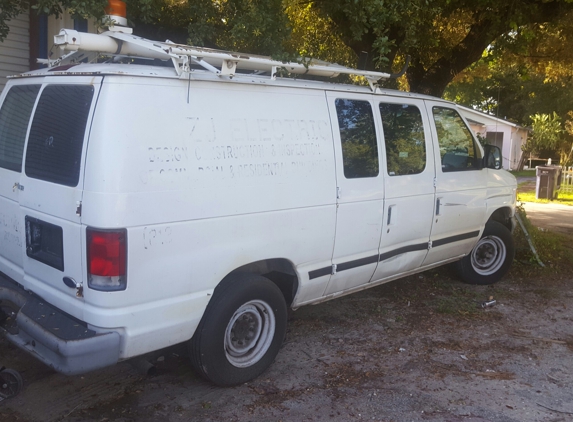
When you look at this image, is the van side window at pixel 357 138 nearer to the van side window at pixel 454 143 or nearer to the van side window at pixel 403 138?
the van side window at pixel 403 138

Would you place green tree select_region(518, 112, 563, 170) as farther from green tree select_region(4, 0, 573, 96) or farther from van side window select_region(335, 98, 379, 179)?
van side window select_region(335, 98, 379, 179)

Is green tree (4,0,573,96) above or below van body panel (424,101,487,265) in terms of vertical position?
above

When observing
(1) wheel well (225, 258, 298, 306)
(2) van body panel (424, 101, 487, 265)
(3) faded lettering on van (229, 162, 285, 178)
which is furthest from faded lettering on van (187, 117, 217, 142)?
(2) van body panel (424, 101, 487, 265)

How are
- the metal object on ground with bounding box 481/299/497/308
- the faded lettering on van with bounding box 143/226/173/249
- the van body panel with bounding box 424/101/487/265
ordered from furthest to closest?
1. the metal object on ground with bounding box 481/299/497/308
2. the van body panel with bounding box 424/101/487/265
3. the faded lettering on van with bounding box 143/226/173/249

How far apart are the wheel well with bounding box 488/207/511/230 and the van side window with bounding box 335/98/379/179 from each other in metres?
2.59

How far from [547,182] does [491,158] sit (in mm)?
11554

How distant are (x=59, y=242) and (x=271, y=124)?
1.67 meters

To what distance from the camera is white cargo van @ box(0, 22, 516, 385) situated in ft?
10.9

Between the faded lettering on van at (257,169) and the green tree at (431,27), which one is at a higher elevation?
the green tree at (431,27)

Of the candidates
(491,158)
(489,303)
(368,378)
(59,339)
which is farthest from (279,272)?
(491,158)

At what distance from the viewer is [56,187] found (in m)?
3.55

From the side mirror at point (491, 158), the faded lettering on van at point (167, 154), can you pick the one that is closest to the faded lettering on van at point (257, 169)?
the faded lettering on van at point (167, 154)

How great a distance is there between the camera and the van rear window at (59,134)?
345cm

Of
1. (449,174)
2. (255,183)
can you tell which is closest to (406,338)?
(449,174)
